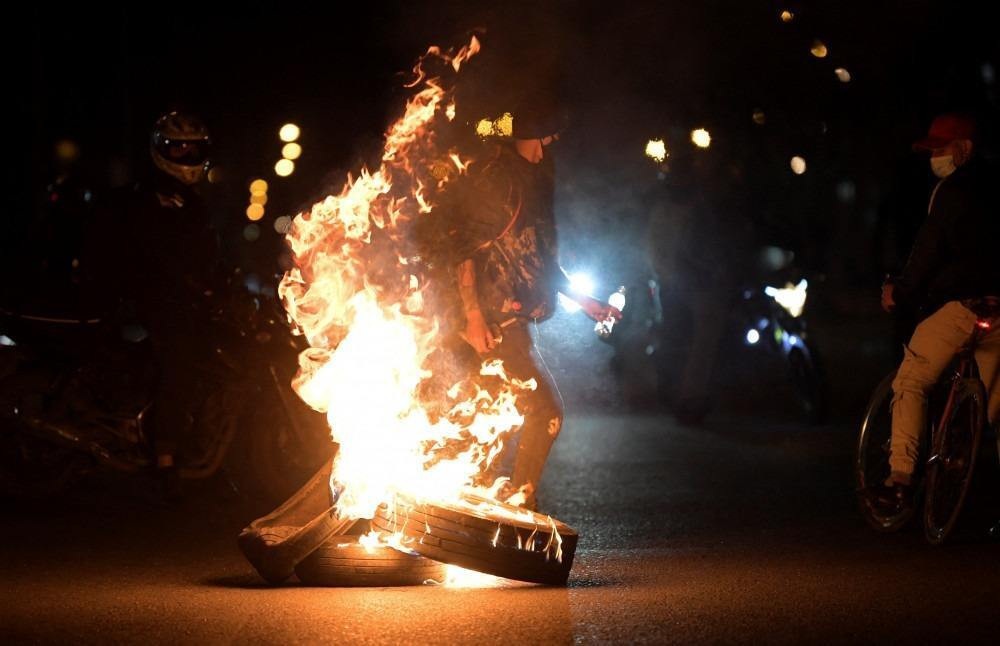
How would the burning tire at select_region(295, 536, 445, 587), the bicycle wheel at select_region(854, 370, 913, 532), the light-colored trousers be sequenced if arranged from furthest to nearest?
the bicycle wheel at select_region(854, 370, 913, 532) → the light-colored trousers → the burning tire at select_region(295, 536, 445, 587)

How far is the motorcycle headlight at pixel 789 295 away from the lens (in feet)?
48.5

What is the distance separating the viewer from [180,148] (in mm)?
9844

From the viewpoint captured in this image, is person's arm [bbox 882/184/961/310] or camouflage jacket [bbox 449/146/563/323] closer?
camouflage jacket [bbox 449/146/563/323]

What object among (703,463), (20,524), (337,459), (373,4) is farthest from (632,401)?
(373,4)

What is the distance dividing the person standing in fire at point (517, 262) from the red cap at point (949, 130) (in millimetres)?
2126

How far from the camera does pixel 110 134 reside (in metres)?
30.7

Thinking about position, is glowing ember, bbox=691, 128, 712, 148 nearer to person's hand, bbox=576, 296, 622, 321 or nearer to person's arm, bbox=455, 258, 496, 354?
person's hand, bbox=576, 296, 622, 321

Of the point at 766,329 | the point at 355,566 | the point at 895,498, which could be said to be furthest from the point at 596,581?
the point at 766,329

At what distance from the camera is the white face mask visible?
829 centimetres

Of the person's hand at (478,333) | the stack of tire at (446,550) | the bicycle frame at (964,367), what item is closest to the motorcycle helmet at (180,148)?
the person's hand at (478,333)

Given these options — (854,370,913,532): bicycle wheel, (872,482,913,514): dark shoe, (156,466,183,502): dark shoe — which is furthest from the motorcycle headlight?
(156,466,183,502): dark shoe

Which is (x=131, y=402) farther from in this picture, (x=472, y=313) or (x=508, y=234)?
(x=508, y=234)

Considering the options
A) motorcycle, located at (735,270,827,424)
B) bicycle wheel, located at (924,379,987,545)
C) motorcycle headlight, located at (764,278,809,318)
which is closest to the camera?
bicycle wheel, located at (924,379,987,545)

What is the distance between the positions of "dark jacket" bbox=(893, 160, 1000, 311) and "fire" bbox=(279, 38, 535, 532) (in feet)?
7.60
